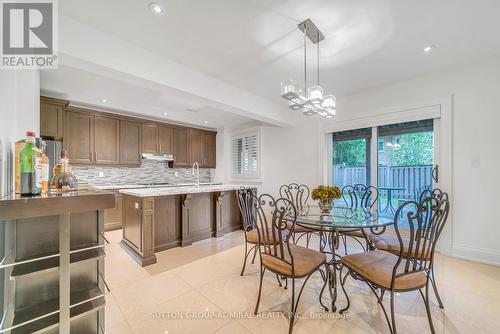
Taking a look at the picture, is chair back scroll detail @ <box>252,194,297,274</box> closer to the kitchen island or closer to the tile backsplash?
the kitchen island

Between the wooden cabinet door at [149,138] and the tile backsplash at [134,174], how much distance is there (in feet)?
1.35

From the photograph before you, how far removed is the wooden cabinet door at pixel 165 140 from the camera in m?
5.05

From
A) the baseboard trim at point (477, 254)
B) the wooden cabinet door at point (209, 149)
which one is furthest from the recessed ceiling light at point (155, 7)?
the baseboard trim at point (477, 254)

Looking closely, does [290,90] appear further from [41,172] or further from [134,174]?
[134,174]

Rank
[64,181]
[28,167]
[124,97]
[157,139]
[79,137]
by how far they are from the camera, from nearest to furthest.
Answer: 1. [28,167]
2. [64,181]
3. [124,97]
4. [79,137]
5. [157,139]

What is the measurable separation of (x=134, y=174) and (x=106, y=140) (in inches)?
39.6

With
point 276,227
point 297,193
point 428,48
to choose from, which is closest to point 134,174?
point 297,193

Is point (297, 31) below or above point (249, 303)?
above

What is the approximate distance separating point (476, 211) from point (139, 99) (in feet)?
18.0

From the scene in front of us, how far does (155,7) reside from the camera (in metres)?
1.83

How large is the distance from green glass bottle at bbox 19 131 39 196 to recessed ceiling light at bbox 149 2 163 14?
1466 millimetres

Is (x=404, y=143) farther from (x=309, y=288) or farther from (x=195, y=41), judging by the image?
(x=195, y=41)

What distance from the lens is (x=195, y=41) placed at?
233 centimetres

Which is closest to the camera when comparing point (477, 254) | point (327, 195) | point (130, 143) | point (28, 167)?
point (28, 167)
